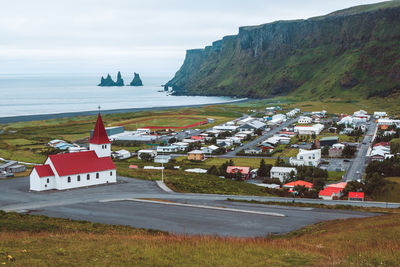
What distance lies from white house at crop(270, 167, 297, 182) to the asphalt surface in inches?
907

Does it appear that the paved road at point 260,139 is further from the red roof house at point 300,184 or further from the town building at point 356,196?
the town building at point 356,196

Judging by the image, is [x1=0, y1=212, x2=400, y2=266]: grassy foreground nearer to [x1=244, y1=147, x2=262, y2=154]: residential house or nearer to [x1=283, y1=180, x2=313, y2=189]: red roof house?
[x1=283, y1=180, x2=313, y2=189]: red roof house

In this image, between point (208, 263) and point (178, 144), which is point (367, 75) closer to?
point (178, 144)

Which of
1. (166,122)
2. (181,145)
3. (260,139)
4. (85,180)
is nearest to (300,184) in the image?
(85,180)

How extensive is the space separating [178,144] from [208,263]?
72.1m

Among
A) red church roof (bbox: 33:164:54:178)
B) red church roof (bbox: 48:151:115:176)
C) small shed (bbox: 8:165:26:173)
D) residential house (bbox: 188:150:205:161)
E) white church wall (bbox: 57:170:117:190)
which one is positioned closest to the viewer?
red church roof (bbox: 33:164:54:178)

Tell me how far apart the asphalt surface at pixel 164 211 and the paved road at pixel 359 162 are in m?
29.2

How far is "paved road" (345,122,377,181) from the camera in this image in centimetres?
5783

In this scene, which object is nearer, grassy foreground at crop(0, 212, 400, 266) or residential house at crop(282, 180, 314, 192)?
grassy foreground at crop(0, 212, 400, 266)

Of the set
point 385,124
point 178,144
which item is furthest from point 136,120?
point 385,124

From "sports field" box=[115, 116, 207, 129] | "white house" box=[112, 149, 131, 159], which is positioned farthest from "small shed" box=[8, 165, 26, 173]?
"sports field" box=[115, 116, 207, 129]

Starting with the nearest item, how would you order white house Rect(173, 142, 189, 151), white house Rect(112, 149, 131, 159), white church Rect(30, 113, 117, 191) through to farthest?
white church Rect(30, 113, 117, 191) → white house Rect(112, 149, 131, 159) → white house Rect(173, 142, 189, 151)

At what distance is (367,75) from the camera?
→ 198000 mm

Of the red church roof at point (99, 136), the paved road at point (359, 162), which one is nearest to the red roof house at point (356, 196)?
the paved road at point (359, 162)
